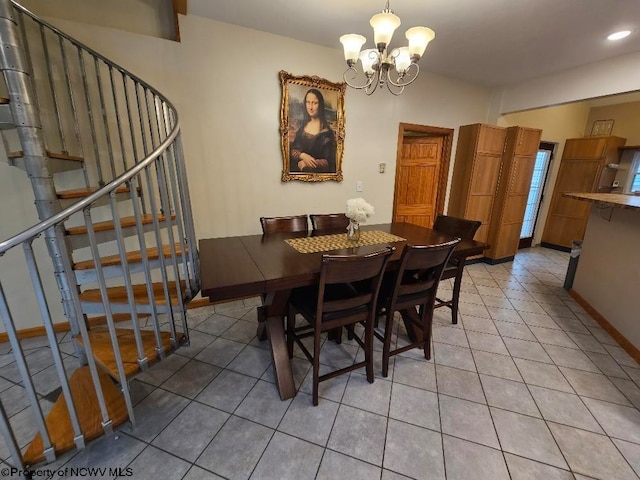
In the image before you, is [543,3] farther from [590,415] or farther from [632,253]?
[590,415]

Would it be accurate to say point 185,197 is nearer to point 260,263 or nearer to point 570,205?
point 260,263

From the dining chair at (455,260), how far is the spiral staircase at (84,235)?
2021 mm

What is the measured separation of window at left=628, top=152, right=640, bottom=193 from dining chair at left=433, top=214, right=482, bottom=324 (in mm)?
4093

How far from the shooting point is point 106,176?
7.26 feet

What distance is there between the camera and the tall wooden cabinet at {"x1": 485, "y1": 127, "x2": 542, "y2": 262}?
378cm

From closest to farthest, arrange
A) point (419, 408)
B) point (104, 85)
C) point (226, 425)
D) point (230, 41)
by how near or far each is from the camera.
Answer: point (226, 425)
point (419, 408)
point (104, 85)
point (230, 41)

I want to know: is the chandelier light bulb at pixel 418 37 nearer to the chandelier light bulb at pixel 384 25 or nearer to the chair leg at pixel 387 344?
the chandelier light bulb at pixel 384 25

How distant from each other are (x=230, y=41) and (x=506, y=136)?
3671 millimetres

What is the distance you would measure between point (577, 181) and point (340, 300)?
540cm

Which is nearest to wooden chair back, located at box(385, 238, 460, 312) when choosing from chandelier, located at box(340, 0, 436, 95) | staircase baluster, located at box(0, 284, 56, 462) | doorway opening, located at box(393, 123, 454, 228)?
chandelier, located at box(340, 0, 436, 95)

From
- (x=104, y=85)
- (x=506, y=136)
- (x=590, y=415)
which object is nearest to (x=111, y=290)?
(x=104, y=85)

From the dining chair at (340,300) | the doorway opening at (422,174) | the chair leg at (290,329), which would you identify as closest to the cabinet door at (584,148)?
the doorway opening at (422,174)

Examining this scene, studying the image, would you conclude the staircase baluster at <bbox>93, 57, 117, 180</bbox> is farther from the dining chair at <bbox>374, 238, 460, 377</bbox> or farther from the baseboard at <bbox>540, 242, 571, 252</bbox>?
the baseboard at <bbox>540, 242, 571, 252</bbox>

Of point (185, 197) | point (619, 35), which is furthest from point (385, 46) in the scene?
point (619, 35)
